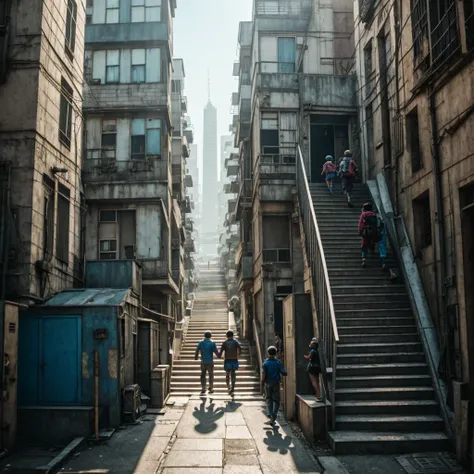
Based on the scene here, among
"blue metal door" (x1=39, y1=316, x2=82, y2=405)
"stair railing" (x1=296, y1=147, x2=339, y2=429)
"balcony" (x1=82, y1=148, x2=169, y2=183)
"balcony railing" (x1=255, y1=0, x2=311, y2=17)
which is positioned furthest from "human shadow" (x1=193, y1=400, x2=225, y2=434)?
"balcony railing" (x1=255, y1=0, x2=311, y2=17)

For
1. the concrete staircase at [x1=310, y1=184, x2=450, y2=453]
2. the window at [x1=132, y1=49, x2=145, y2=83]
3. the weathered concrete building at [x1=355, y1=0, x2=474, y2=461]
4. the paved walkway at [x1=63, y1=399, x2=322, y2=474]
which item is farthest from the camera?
the window at [x1=132, y1=49, x2=145, y2=83]

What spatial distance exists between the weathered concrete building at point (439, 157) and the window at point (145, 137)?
9.06 meters

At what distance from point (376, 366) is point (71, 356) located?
259 inches

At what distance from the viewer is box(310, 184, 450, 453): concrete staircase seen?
9.52m

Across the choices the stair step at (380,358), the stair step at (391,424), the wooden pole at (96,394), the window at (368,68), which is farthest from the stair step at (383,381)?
the window at (368,68)

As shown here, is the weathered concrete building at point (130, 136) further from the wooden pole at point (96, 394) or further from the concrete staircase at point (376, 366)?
the wooden pole at point (96, 394)

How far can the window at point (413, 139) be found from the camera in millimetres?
13883

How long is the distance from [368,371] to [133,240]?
472 inches

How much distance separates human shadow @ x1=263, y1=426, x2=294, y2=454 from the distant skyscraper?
120390 millimetres

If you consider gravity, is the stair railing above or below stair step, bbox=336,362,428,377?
above

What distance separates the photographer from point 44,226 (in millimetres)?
13391

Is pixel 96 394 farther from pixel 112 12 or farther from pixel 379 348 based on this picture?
pixel 112 12

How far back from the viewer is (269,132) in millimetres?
21969

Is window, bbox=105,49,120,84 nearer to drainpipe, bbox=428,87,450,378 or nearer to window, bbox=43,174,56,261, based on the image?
window, bbox=43,174,56,261
